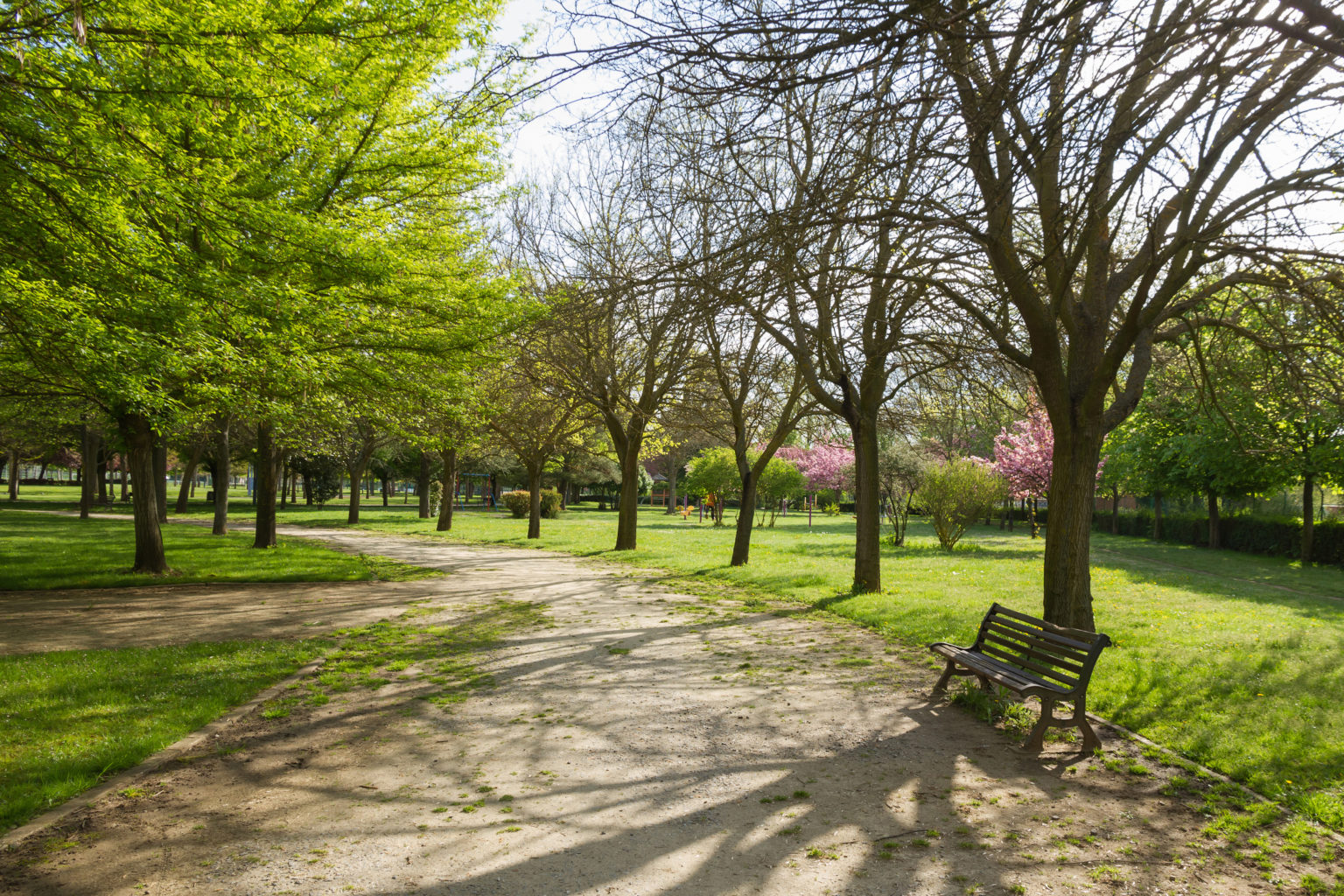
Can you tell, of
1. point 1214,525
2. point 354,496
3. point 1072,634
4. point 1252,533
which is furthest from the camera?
point 354,496

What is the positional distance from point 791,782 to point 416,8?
405 inches

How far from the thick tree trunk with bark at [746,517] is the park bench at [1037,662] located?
9554 millimetres

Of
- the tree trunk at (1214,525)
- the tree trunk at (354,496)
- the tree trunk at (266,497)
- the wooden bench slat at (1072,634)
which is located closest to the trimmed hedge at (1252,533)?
the tree trunk at (1214,525)

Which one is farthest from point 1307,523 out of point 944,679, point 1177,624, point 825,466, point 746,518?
point 825,466

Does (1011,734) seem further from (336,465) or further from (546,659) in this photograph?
(336,465)

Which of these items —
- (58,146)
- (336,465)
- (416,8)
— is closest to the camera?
(58,146)

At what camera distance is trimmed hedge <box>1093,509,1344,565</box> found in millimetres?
24422

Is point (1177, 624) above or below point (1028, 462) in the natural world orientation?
below

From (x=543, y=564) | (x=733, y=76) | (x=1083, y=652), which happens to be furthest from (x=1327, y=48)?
(x=543, y=564)

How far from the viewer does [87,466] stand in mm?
31312

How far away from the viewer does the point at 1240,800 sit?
4543 mm

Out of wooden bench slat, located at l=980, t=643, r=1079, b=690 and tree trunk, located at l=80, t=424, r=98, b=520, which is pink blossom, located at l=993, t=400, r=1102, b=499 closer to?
wooden bench slat, located at l=980, t=643, r=1079, b=690

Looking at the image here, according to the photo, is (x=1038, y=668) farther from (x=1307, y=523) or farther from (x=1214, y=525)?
Answer: (x=1214, y=525)

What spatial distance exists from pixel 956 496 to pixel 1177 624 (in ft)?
46.4
